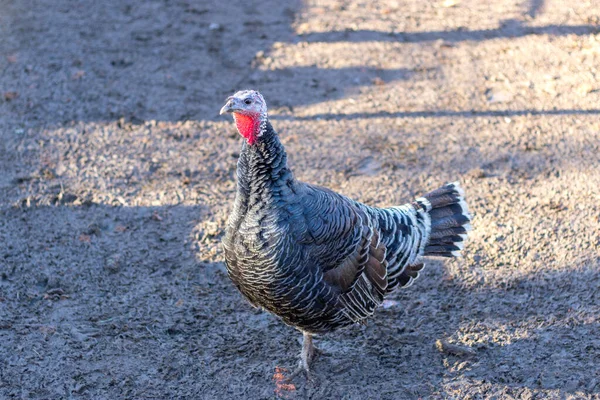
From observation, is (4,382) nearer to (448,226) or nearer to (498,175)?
(448,226)

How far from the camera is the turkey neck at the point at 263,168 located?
402cm

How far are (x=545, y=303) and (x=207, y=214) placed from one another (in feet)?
10.1

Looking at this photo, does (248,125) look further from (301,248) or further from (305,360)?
(305,360)

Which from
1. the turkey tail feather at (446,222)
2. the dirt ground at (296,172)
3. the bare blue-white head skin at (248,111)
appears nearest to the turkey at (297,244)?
the bare blue-white head skin at (248,111)

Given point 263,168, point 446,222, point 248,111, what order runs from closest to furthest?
point 248,111, point 263,168, point 446,222

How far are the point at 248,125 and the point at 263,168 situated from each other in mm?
291

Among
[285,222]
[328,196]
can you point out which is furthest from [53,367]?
[328,196]

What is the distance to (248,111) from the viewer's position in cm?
389

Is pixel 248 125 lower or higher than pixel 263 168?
higher

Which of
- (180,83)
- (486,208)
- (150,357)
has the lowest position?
(150,357)

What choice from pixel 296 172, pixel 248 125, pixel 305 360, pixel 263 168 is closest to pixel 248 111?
pixel 248 125

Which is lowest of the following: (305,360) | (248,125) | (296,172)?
(305,360)

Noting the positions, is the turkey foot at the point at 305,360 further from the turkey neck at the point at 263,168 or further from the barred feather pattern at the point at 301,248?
the turkey neck at the point at 263,168

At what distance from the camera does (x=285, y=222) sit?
408 centimetres
